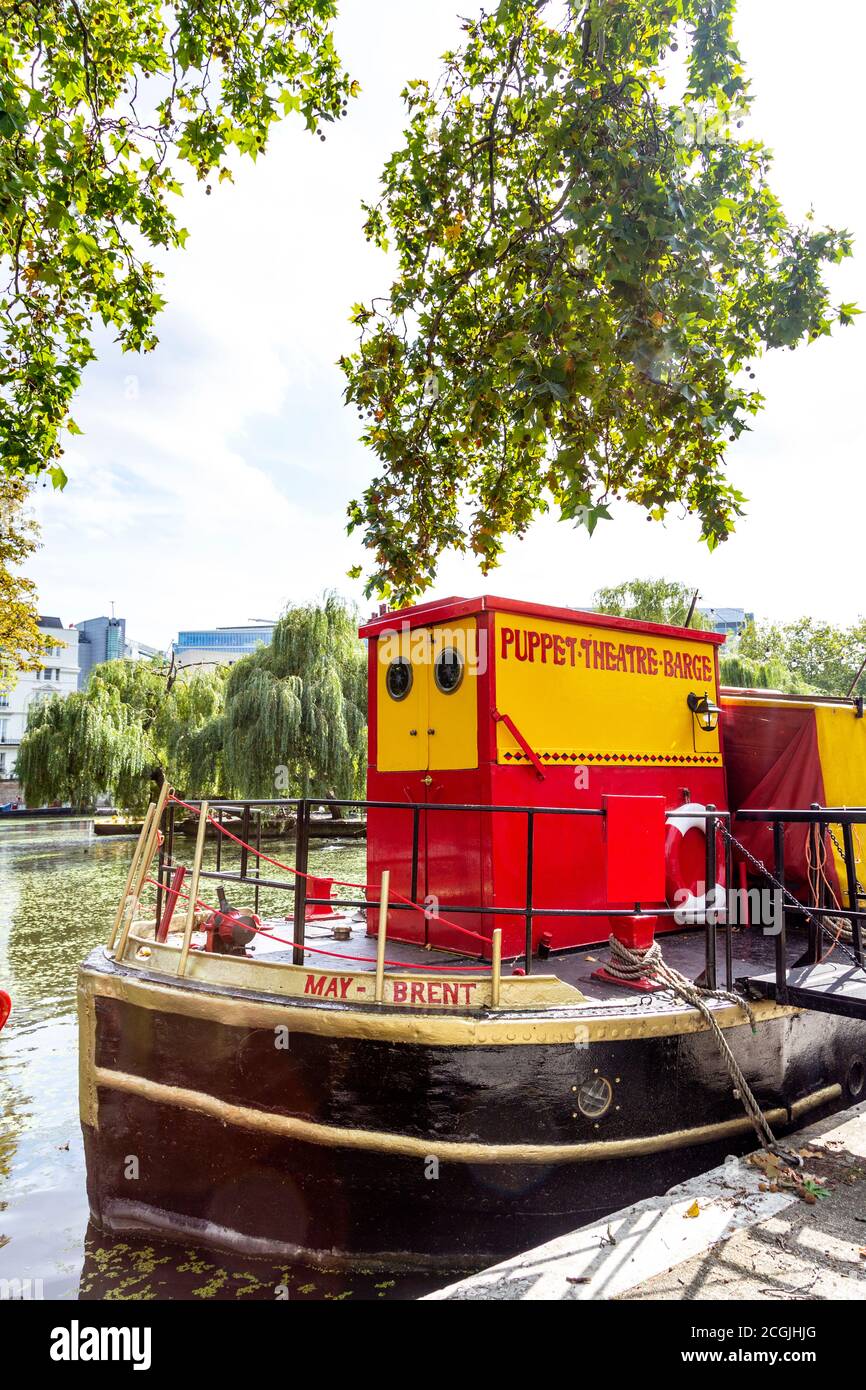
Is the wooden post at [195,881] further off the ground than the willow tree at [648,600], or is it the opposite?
the willow tree at [648,600]

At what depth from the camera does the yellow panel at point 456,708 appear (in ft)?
20.0

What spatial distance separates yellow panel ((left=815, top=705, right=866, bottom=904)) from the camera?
725 cm

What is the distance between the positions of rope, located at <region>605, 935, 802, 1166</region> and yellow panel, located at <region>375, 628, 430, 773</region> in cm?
217

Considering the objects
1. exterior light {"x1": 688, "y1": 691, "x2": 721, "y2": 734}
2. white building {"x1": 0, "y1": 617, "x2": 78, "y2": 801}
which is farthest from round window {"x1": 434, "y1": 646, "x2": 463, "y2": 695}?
white building {"x1": 0, "y1": 617, "x2": 78, "y2": 801}

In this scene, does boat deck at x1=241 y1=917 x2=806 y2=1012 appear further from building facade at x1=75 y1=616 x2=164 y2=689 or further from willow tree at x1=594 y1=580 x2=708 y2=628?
building facade at x1=75 y1=616 x2=164 y2=689

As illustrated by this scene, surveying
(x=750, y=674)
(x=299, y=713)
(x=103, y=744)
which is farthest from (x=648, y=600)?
(x=103, y=744)

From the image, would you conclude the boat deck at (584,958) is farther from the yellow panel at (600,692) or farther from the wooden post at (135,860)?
the yellow panel at (600,692)

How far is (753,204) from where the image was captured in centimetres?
745

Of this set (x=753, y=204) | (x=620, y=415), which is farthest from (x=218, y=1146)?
(x=753, y=204)

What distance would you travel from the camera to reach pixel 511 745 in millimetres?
6066

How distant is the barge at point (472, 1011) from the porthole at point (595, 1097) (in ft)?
0.04

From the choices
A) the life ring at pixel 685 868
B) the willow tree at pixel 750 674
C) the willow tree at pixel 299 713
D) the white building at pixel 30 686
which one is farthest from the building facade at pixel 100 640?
the life ring at pixel 685 868

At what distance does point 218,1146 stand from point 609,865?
2.81 meters

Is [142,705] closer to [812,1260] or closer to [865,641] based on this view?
[812,1260]
